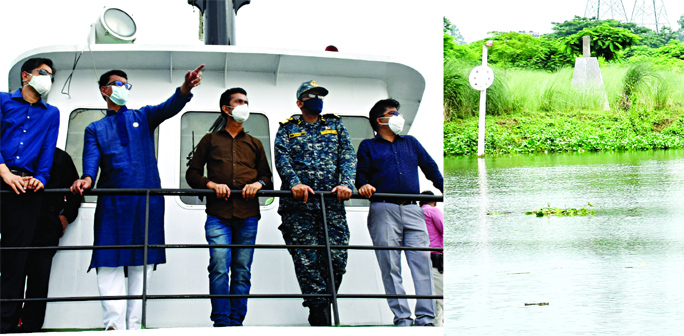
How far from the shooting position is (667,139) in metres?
9.05

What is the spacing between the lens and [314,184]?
3.57 metres

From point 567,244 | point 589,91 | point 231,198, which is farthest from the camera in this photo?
point 567,244

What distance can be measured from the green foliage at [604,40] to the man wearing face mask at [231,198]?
6316 millimetres

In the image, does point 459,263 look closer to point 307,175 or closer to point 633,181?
point 633,181

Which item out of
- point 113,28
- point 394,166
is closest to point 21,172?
point 113,28

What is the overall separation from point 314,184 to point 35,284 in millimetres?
1445

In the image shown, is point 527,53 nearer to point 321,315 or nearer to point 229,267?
point 321,315

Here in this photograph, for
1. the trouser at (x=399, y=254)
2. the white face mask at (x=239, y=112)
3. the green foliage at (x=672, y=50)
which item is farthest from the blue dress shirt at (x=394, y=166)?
the green foliage at (x=672, y=50)

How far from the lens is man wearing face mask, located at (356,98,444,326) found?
3615mm

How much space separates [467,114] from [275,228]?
4037 mm

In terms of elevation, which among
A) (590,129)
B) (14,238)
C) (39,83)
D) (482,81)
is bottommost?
(14,238)

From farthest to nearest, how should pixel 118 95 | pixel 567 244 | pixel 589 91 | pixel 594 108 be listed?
1. pixel 567 244
2. pixel 594 108
3. pixel 589 91
4. pixel 118 95

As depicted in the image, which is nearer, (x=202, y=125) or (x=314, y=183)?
(x=314, y=183)

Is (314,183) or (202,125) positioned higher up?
(202,125)
